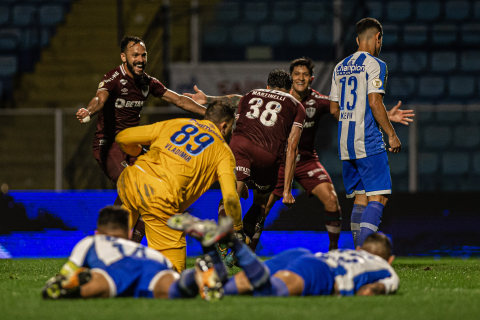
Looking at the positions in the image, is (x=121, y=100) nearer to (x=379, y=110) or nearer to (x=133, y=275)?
(x=379, y=110)

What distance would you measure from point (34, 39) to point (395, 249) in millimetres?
Answer: 8977

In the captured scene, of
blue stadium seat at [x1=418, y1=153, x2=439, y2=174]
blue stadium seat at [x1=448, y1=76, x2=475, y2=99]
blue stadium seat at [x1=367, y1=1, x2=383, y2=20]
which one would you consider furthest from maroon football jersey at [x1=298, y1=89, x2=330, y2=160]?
blue stadium seat at [x1=367, y1=1, x2=383, y2=20]

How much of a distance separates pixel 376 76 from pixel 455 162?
15.9 ft

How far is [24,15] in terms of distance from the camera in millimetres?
13938

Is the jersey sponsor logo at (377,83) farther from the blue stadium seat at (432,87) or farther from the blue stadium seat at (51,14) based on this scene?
the blue stadium seat at (51,14)

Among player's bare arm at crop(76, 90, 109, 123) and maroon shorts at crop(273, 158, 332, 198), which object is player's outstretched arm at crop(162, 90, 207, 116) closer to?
player's bare arm at crop(76, 90, 109, 123)

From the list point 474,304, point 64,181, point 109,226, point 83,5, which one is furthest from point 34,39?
point 474,304

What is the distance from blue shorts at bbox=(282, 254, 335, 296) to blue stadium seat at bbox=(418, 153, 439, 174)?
18.3 feet

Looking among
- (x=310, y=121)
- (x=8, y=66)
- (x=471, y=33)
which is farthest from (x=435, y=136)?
(x=8, y=66)

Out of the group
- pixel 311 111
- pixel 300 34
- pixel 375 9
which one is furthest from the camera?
pixel 375 9

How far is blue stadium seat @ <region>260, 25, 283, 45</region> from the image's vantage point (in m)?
13.2

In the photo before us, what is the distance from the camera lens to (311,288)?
12.0 ft

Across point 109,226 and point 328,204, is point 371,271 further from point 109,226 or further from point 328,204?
point 328,204

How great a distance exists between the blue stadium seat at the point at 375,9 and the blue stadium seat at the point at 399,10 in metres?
0.17
